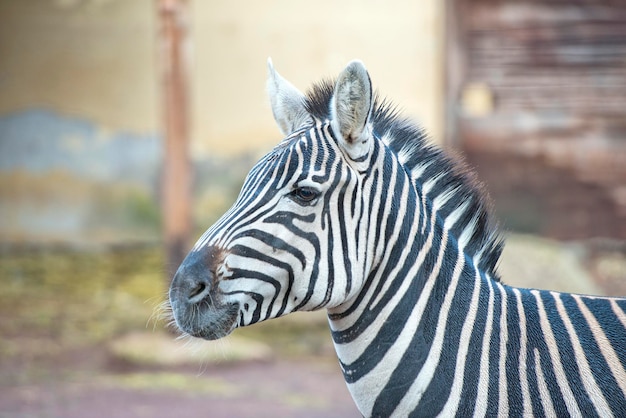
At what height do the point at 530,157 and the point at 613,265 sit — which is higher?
the point at 530,157

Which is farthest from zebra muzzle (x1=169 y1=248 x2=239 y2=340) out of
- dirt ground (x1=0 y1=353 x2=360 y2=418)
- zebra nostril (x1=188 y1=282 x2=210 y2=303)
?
dirt ground (x1=0 y1=353 x2=360 y2=418)

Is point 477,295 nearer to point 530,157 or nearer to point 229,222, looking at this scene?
point 229,222

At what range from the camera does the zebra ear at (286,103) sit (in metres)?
2.66

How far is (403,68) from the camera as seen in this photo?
8609 mm

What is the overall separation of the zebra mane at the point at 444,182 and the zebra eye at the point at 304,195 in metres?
0.37

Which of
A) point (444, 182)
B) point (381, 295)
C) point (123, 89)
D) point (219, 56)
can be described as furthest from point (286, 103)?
point (123, 89)

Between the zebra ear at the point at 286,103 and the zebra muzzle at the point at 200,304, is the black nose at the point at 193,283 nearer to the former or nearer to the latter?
the zebra muzzle at the point at 200,304

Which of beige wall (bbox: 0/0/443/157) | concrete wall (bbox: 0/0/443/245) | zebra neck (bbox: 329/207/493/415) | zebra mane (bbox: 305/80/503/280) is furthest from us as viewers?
concrete wall (bbox: 0/0/443/245)

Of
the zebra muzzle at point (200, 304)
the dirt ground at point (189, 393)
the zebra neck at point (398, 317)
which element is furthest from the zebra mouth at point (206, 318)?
the dirt ground at point (189, 393)

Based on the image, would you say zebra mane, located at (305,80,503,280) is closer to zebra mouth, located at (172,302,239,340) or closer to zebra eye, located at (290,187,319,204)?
zebra eye, located at (290,187,319,204)

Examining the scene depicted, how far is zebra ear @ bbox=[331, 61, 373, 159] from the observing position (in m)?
2.29

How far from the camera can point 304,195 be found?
2318 millimetres

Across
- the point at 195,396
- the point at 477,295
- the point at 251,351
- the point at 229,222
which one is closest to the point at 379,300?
the point at 477,295

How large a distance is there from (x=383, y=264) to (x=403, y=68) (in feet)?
21.3
